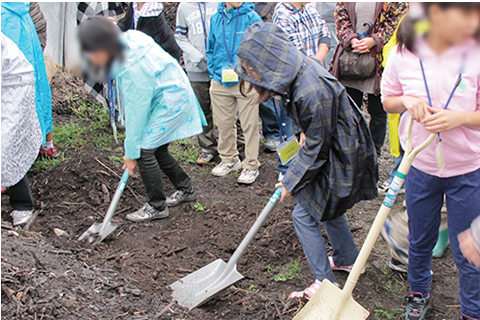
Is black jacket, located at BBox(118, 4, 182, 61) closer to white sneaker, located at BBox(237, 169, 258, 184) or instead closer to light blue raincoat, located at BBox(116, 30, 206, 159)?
light blue raincoat, located at BBox(116, 30, 206, 159)

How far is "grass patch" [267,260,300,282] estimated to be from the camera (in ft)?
9.46

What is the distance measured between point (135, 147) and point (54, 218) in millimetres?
997

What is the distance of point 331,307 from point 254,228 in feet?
2.29

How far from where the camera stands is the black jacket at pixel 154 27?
14.3ft

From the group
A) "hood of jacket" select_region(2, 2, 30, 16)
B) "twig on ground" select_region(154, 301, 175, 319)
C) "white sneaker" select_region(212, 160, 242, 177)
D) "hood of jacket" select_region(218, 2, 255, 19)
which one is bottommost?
"white sneaker" select_region(212, 160, 242, 177)

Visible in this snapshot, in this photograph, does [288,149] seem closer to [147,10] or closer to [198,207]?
[198,207]

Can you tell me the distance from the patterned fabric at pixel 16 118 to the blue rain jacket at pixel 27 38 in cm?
138

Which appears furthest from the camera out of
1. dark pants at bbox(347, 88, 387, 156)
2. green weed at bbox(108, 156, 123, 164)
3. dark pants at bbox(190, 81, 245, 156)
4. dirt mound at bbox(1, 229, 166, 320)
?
dark pants at bbox(190, 81, 245, 156)

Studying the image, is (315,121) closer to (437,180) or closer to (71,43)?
(437,180)

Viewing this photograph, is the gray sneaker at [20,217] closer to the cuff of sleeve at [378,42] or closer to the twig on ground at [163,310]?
the twig on ground at [163,310]

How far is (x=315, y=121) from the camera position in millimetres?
2041

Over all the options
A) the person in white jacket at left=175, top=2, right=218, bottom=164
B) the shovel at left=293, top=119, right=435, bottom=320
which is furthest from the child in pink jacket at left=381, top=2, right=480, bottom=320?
the person in white jacket at left=175, top=2, right=218, bottom=164

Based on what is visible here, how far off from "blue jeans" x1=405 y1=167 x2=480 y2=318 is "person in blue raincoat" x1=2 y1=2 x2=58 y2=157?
3010mm

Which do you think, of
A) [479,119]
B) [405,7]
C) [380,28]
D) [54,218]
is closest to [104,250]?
[54,218]
